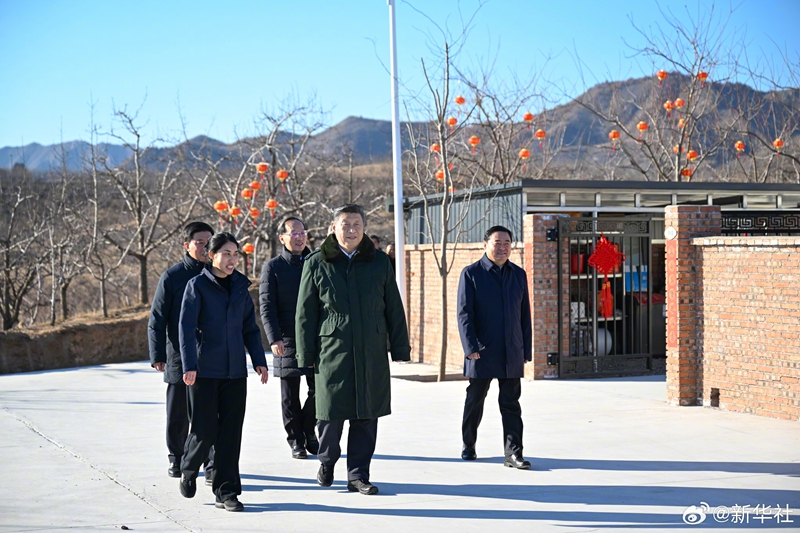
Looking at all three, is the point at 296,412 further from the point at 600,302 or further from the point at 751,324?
the point at 600,302

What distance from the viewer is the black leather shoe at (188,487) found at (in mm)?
5828

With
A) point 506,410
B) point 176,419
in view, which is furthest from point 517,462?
point 176,419

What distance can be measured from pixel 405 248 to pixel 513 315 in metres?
9.25

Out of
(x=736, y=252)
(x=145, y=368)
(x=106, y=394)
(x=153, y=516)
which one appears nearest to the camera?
(x=153, y=516)

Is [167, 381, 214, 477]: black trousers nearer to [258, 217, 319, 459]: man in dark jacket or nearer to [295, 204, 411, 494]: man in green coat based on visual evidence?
[258, 217, 319, 459]: man in dark jacket

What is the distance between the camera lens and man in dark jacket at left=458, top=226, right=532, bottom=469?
693 centimetres

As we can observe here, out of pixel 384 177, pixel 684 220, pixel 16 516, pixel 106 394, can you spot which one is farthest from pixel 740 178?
pixel 384 177

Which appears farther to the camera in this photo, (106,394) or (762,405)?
(106,394)

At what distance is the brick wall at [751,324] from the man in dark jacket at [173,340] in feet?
18.5

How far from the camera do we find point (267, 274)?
24.2 ft

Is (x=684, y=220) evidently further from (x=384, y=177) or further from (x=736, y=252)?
(x=384, y=177)

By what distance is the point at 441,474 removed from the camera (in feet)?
22.0

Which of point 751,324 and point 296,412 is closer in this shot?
point 296,412

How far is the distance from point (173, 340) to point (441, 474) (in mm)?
2270
